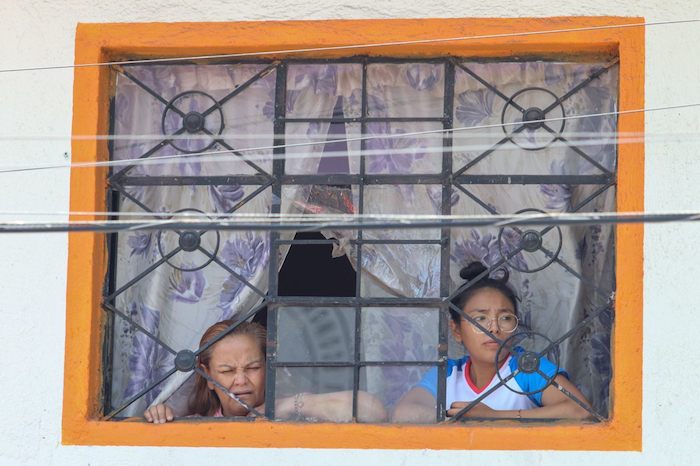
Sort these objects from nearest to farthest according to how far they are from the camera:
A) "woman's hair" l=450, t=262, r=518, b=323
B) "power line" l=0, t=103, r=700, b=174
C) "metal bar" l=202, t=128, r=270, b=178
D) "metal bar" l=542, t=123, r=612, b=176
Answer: "power line" l=0, t=103, r=700, b=174, "metal bar" l=542, t=123, r=612, b=176, "metal bar" l=202, t=128, r=270, b=178, "woman's hair" l=450, t=262, r=518, b=323

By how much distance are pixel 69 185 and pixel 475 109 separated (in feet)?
5.42

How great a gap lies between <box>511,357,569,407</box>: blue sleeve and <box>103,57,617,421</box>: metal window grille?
A: 147mm

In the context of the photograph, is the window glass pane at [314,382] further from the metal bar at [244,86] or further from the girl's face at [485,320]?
the metal bar at [244,86]

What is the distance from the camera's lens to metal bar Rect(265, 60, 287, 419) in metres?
3.83

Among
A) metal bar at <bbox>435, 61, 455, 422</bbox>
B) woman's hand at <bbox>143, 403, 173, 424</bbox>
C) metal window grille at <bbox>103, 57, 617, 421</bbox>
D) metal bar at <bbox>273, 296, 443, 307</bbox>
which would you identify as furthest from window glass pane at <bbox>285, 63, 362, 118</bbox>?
woman's hand at <bbox>143, 403, 173, 424</bbox>

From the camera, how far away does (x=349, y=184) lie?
157 inches

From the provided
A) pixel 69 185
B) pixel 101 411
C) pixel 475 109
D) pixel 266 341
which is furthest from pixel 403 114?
pixel 101 411

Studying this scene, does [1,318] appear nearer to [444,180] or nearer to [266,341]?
[266,341]

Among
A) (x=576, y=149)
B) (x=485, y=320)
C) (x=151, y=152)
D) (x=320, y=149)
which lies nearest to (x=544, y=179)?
(x=576, y=149)

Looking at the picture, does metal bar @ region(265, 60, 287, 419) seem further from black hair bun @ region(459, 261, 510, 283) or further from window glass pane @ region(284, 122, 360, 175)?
black hair bun @ region(459, 261, 510, 283)

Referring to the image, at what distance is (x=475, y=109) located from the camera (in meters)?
4.07

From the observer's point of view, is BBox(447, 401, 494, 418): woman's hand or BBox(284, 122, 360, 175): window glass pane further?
BBox(284, 122, 360, 175): window glass pane

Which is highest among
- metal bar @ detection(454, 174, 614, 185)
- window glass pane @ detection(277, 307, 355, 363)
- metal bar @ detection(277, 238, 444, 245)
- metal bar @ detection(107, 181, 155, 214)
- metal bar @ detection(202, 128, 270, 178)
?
metal bar @ detection(202, 128, 270, 178)

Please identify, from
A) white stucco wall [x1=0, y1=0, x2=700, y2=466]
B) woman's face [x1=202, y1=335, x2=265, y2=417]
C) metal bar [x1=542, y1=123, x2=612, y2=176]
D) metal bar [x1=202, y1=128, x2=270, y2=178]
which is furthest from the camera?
woman's face [x1=202, y1=335, x2=265, y2=417]
